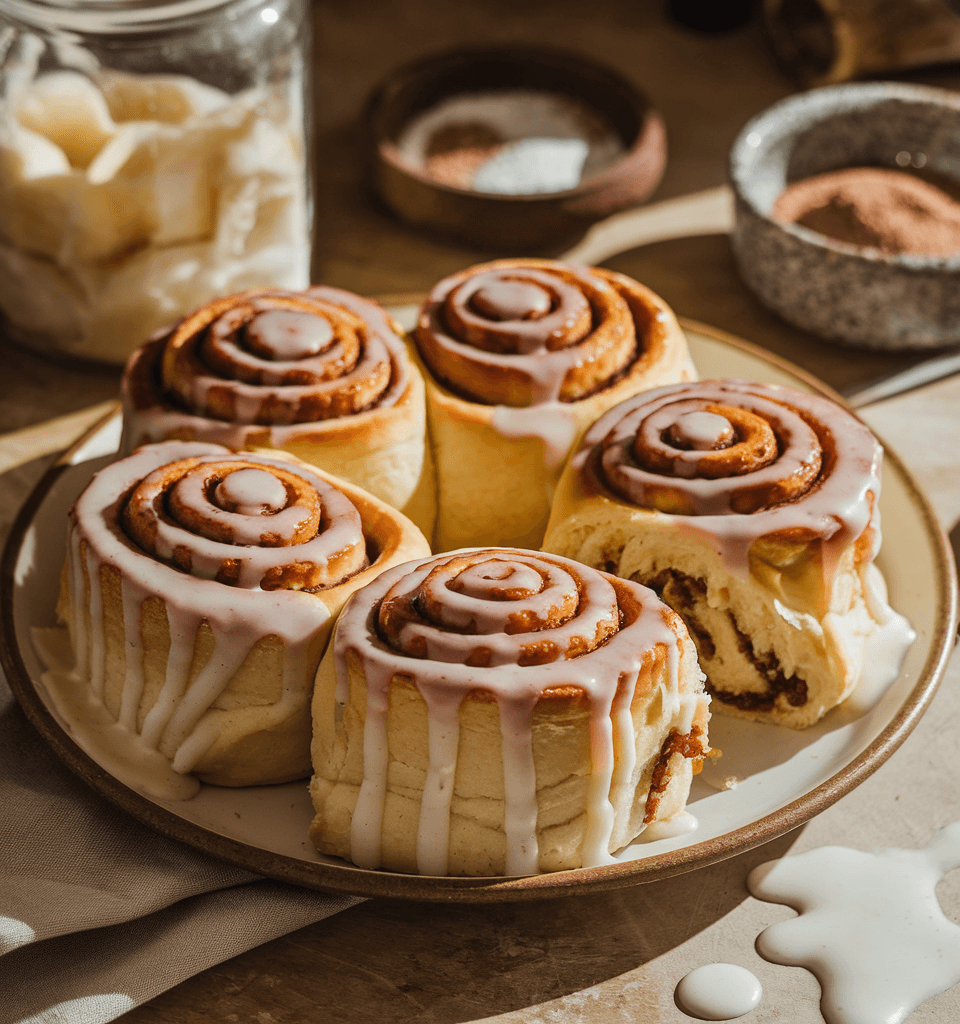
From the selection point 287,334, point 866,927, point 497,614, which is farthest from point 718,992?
point 287,334

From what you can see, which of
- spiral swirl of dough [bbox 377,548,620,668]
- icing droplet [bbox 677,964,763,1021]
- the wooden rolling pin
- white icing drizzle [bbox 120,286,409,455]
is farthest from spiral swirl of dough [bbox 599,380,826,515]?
the wooden rolling pin

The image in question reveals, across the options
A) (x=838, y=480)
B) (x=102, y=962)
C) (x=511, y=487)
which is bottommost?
(x=102, y=962)

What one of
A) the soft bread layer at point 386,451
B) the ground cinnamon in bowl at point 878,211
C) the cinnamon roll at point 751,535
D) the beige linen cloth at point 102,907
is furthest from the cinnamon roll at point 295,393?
the ground cinnamon in bowl at point 878,211

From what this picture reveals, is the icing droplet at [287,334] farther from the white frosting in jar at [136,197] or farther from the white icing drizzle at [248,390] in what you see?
the white frosting in jar at [136,197]

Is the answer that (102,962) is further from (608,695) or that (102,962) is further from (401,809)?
(608,695)

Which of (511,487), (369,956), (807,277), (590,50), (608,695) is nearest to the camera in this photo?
(608,695)

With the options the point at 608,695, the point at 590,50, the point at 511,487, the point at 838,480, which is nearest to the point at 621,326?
the point at 511,487

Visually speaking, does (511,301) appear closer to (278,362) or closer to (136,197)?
(278,362)
